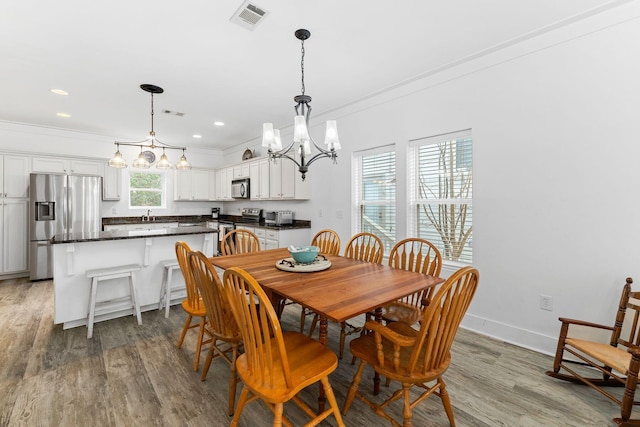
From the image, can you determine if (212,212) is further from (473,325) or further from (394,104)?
(473,325)

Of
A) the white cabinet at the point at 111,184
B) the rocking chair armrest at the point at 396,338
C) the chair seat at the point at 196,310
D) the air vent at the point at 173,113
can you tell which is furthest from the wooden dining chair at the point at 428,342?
the white cabinet at the point at 111,184

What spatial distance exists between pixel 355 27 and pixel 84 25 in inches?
84.3

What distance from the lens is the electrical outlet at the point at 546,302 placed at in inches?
96.7

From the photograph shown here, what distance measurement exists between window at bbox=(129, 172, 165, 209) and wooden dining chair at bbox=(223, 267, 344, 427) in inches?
233

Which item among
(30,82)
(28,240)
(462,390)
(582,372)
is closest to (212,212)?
(28,240)

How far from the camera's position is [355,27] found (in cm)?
234

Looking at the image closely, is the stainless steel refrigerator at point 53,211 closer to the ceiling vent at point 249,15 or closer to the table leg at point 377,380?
the ceiling vent at point 249,15

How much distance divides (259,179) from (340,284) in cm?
408

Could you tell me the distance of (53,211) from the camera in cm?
472

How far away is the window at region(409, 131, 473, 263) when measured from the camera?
3025mm

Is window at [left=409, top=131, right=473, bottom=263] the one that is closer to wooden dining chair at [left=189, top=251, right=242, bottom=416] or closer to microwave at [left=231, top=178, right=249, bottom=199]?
wooden dining chair at [left=189, top=251, right=242, bottom=416]

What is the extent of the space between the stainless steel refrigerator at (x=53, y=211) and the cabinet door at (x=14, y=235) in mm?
373

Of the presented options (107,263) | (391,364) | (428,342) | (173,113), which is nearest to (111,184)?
(173,113)

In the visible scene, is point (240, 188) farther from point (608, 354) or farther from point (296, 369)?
point (608, 354)
